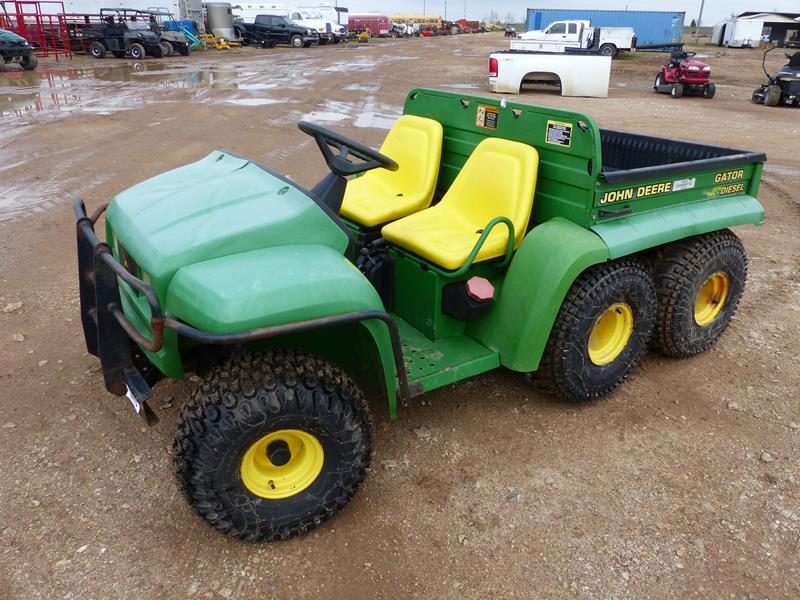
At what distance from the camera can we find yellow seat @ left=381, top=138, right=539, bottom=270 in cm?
313

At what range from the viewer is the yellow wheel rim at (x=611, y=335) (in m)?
3.49

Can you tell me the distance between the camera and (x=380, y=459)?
9.89 ft

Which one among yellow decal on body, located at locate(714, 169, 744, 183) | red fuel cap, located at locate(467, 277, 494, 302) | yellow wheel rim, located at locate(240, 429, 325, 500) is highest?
yellow decal on body, located at locate(714, 169, 744, 183)

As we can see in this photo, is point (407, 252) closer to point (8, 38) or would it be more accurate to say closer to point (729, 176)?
point (729, 176)

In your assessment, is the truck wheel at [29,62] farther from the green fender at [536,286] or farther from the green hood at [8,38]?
the green fender at [536,286]

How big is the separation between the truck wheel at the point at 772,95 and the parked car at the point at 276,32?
83.3 feet

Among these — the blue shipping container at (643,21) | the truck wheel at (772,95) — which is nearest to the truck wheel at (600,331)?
the truck wheel at (772,95)

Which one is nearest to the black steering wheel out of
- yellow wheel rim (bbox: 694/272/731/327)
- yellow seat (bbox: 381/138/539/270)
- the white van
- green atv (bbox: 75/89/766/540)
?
green atv (bbox: 75/89/766/540)

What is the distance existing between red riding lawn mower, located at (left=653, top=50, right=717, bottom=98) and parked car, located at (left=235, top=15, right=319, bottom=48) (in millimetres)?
22507

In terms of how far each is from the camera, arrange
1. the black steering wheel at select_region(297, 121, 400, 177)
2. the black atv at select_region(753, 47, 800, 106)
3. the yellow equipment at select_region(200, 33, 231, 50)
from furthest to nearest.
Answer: the yellow equipment at select_region(200, 33, 231, 50)
the black atv at select_region(753, 47, 800, 106)
the black steering wheel at select_region(297, 121, 400, 177)

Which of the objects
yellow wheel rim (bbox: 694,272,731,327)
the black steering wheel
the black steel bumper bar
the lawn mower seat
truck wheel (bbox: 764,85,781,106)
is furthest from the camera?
the lawn mower seat

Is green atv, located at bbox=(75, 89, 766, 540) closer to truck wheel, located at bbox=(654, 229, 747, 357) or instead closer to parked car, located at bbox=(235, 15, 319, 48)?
truck wheel, located at bbox=(654, 229, 747, 357)

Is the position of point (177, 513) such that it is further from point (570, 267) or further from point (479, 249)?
point (570, 267)

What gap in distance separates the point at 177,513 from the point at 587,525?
5.62 ft
